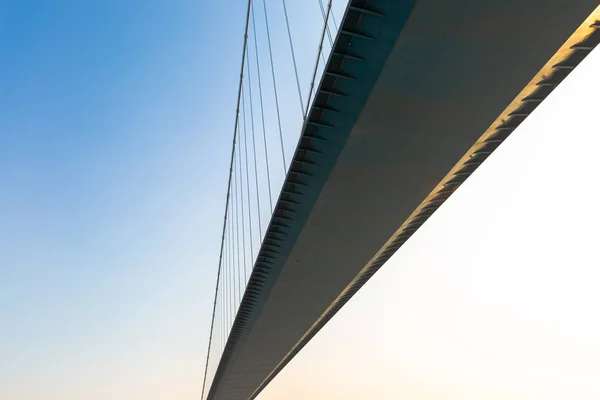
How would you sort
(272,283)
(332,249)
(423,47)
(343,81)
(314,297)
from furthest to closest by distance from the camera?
(314,297) < (272,283) < (332,249) < (343,81) < (423,47)

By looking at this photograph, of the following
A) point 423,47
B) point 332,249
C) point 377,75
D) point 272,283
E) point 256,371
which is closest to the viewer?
point 423,47

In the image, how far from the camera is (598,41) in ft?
24.0

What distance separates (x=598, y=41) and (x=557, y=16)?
135 cm

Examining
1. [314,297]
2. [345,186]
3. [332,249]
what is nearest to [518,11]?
[345,186]

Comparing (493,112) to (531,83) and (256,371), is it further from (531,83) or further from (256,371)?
(256,371)

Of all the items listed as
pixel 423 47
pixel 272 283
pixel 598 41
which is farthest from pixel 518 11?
pixel 272 283

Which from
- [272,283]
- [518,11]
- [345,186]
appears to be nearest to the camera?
[518,11]

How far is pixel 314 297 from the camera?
18.2 m

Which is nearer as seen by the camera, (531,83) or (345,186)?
(531,83)

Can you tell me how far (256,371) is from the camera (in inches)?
1235

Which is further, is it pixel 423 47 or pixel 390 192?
pixel 390 192

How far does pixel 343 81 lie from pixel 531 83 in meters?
3.47

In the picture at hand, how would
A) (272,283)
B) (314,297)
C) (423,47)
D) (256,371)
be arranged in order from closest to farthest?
(423,47), (272,283), (314,297), (256,371)

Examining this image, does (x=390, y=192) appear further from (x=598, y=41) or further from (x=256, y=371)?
(x=256, y=371)
